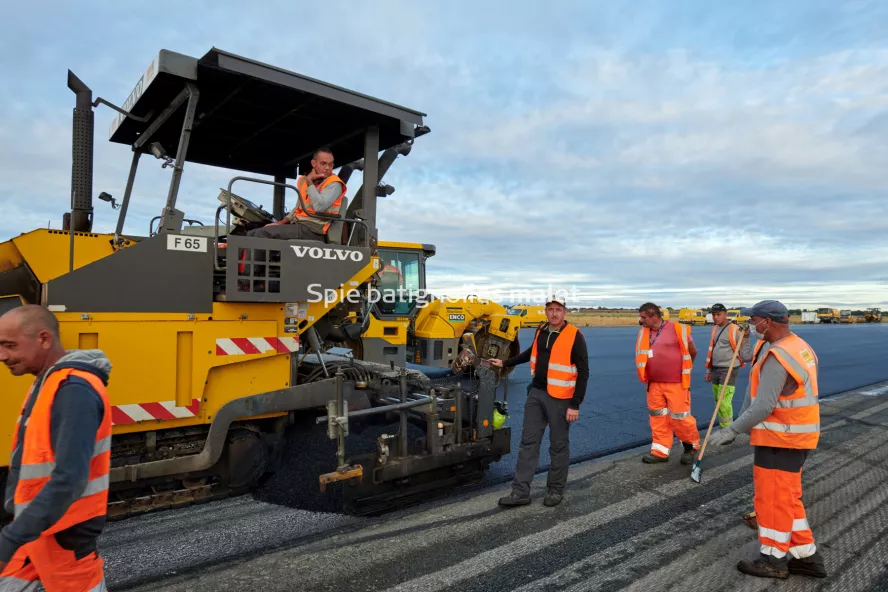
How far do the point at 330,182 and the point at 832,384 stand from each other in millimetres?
12322

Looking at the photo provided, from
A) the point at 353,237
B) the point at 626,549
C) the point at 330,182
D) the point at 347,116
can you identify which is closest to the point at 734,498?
the point at 626,549

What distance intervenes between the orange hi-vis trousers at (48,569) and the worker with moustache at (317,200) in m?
2.82

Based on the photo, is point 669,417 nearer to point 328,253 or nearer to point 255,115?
point 328,253

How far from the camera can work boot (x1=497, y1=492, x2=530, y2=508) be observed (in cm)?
432

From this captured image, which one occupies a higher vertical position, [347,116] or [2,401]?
[347,116]

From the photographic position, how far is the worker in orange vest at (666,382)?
5.68m

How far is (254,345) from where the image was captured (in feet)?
13.6

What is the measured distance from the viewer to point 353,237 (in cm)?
481

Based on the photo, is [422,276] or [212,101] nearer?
[212,101]

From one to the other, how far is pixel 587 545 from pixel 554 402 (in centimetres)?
122

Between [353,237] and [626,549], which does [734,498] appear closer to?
[626,549]

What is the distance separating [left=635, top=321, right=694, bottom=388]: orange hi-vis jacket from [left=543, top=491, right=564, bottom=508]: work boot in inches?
84.5

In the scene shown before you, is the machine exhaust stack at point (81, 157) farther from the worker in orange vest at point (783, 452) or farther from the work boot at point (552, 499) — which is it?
the worker in orange vest at point (783, 452)

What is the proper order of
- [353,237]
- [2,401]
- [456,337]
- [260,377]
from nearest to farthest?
[2,401] < [260,377] < [353,237] < [456,337]
